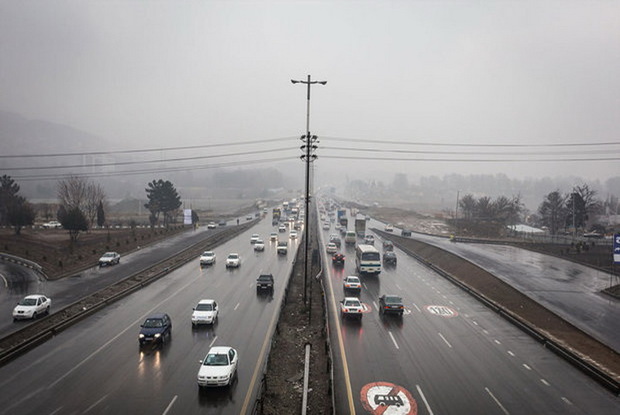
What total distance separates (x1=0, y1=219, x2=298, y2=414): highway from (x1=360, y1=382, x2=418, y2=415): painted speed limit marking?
5198 mm

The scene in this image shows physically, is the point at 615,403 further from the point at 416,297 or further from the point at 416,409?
the point at 416,297

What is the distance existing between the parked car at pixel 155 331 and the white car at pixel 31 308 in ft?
33.4

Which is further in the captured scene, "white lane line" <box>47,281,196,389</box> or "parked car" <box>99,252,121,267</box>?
"parked car" <box>99,252,121,267</box>

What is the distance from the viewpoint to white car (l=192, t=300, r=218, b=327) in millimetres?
25859

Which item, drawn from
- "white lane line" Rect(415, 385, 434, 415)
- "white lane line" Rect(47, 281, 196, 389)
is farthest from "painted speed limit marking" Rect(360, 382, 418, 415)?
"white lane line" Rect(47, 281, 196, 389)

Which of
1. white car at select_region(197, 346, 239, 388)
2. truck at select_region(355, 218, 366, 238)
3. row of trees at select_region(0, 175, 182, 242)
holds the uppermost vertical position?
row of trees at select_region(0, 175, 182, 242)

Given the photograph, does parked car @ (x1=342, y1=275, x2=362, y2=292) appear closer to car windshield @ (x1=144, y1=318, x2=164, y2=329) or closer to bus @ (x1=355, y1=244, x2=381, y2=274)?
bus @ (x1=355, y1=244, x2=381, y2=274)

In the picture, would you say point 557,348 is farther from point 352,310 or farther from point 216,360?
point 216,360

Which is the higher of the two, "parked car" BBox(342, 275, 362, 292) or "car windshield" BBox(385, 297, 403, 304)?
"car windshield" BBox(385, 297, 403, 304)

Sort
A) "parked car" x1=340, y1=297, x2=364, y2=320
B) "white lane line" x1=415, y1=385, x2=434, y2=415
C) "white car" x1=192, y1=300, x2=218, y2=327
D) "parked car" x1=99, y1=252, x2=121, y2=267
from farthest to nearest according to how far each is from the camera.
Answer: "parked car" x1=99, y1=252, x2=121, y2=267, "parked car" x1=340, y1=297, x2=364, y2=320, "white car" x1=192, y1=300, x2=218, y2=327, "white lane line" x1=415, y1=385, x2=434, y2=415

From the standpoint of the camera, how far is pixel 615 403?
16.4m

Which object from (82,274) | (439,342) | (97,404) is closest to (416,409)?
(439,342)

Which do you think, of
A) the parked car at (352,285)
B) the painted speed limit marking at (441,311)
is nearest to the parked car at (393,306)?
the painted speed limit marking at (441,311)

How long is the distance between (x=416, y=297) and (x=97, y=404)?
27789 millimetres
